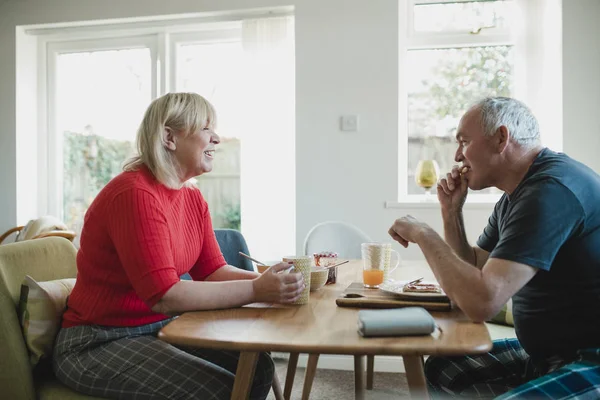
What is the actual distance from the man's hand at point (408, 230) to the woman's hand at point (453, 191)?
11.3 inches

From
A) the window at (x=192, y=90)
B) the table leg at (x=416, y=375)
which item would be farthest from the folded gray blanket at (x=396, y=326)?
the window at (x=192, y=90)

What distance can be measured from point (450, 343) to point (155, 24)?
3547 mm

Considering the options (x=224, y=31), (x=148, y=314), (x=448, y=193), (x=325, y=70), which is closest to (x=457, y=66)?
(x=325, y=70)

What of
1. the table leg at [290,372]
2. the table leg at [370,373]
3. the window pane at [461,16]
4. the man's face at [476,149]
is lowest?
the table leg at [370,373]

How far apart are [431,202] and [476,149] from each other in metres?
1.84

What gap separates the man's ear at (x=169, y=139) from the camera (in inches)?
60.1

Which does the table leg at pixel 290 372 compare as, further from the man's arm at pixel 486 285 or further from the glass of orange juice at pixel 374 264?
the man's arm at pixel 486 285

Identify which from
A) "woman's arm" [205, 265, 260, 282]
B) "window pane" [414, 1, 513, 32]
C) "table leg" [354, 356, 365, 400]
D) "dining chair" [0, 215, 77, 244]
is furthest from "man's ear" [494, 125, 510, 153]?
"dining chair" [0, 215, 77, 244]

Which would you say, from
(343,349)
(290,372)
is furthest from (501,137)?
(290,372)

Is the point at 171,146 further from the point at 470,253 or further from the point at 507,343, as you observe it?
the point at 507,343

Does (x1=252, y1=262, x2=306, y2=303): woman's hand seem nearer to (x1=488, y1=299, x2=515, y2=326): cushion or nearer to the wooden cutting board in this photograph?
the wooden cutting board

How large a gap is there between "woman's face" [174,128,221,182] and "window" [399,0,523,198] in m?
2.12

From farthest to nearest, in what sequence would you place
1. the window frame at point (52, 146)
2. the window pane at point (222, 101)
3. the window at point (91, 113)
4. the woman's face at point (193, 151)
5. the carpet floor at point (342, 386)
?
the window frame at point (52, 146) < the window at point (91, 113) < the window pane at point (222, 101) < the carpet floor at point (342, 386) < the woman's face at point (193, 151)

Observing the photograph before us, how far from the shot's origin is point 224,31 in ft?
12.7
